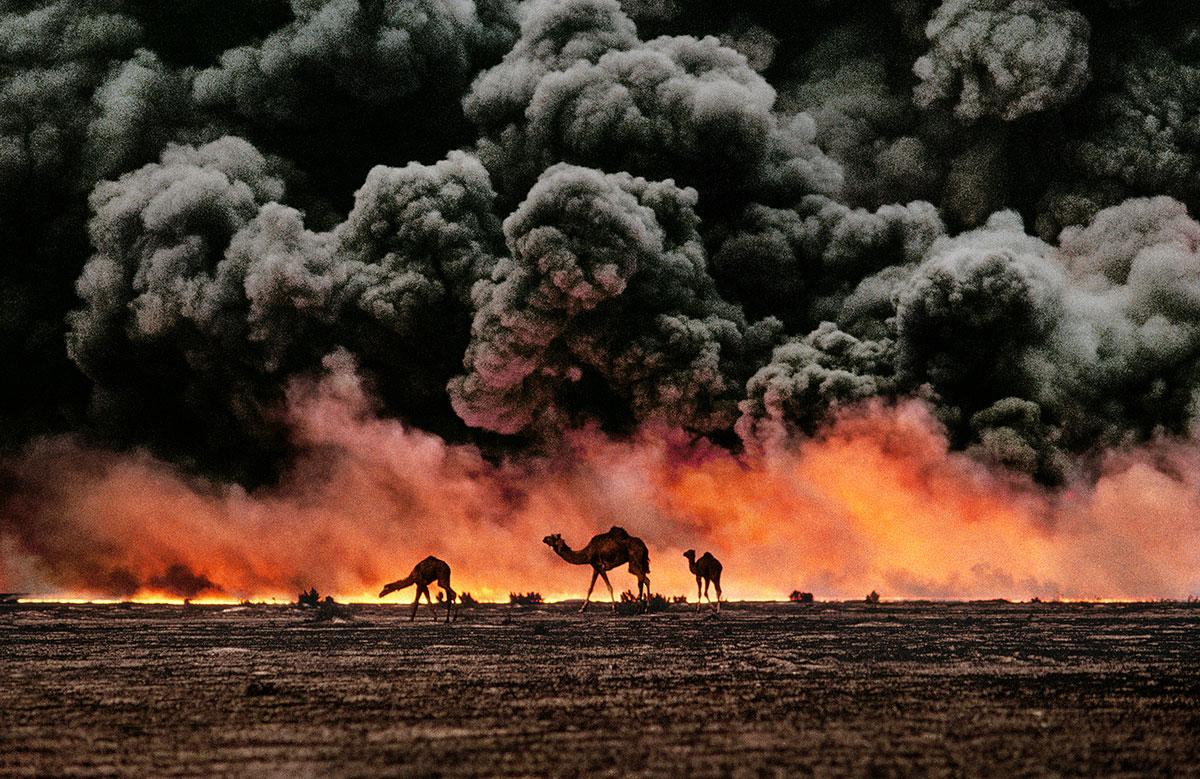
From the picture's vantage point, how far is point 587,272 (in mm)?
50938

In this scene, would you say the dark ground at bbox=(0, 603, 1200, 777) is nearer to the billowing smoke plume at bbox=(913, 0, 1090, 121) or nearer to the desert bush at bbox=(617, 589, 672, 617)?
the desert bush at bbox=(617, 589, 672, 617)

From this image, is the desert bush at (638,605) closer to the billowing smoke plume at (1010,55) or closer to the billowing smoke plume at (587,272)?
the billowing smoke plume at (587,272)

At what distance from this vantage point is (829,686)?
19312 millimetres

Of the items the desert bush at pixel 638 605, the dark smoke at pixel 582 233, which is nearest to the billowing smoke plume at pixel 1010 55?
the dark smoke at pixel 582 233

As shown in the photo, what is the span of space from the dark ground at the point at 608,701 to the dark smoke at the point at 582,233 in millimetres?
17761

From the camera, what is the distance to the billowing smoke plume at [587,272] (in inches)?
1896

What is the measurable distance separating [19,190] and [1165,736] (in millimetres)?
59688

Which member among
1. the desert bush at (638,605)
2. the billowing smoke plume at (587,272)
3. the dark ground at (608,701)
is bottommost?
the dark ground at (608,701)

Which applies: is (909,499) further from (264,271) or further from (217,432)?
(217,432)

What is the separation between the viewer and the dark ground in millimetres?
13156

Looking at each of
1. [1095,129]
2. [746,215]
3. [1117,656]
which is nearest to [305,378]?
[746,215]

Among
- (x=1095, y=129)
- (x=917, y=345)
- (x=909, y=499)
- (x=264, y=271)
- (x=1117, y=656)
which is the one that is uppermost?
(x=1095, y=129)

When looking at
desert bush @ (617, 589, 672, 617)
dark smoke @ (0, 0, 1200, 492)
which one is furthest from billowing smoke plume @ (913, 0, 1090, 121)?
desert bush @ (617, 589, 672, 617)

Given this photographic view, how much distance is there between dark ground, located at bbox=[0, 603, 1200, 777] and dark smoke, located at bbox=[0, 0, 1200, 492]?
1776 centimetres
